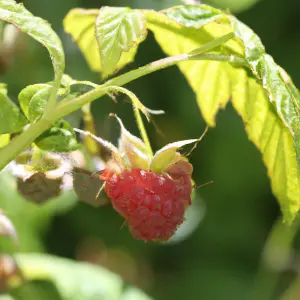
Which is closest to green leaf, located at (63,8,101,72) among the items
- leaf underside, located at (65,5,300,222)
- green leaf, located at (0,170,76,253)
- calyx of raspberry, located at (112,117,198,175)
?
leaf underside, located at (65,5,300,222)

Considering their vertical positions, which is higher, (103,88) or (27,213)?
(103,88)

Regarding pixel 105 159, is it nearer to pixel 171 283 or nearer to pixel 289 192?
pixel 289 192

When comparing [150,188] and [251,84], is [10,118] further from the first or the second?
[251,84]

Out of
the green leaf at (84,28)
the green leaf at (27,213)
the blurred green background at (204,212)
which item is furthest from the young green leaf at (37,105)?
the blurred green background at (204,212)

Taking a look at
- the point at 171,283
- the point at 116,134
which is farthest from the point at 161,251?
the point at 116,134

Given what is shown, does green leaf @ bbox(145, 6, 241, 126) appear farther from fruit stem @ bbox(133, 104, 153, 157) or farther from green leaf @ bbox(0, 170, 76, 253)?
Result: green leaf @ bbox(0, 170, 76, 253)

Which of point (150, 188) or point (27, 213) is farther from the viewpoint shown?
point (27, 213)

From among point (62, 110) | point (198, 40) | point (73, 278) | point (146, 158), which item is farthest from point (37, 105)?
point (73, 278)
